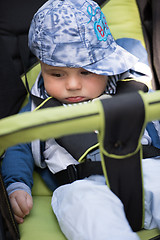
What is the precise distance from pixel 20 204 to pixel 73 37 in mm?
539

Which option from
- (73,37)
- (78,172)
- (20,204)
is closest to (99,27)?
(73,37)

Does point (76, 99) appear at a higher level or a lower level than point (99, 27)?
lower

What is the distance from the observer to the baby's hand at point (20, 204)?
0.91 metres

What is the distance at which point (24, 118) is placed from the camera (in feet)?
1.87

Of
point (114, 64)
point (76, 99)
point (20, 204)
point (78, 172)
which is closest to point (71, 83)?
point (76, 99)

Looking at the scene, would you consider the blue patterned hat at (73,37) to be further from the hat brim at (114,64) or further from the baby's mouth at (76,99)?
the baby's mouth at (76,99)

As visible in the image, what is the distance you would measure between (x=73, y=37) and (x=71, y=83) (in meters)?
0.15

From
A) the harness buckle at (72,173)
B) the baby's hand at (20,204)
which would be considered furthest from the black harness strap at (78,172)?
the baby's hand at (20,204)

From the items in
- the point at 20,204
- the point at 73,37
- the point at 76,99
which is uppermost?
the point at 73,37

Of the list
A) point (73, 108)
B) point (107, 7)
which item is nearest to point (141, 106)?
point (73, 108)

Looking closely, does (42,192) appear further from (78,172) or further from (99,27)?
(99,27)

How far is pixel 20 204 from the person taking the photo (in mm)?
927

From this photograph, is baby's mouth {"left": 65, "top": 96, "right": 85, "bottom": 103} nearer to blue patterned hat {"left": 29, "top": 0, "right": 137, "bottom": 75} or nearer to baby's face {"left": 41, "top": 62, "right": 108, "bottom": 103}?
baby's face {"left": 41, "top": 62, "right": 108, "bottom": 103}

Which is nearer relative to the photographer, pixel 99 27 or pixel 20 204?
pixel 20 204
